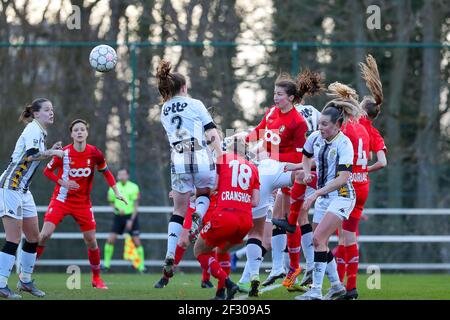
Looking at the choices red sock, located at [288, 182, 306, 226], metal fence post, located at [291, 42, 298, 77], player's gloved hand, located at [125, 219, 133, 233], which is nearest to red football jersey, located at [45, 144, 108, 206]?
red sock, located at [288, 182, 306, 226]

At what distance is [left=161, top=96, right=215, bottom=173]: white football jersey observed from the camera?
362 inches

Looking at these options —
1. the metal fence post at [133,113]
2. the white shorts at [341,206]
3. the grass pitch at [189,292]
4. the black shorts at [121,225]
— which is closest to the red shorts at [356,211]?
the white shorts at [341,206]

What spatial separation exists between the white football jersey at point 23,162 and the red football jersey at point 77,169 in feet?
4.97

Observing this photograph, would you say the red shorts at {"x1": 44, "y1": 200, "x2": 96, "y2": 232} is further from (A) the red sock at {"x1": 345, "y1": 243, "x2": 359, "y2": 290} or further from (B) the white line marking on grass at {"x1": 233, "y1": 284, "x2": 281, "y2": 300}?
(A) the red sock at {"x1": 345, "y1": 243, "x2": 359, "y2": 290}

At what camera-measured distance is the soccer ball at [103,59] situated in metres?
10.4

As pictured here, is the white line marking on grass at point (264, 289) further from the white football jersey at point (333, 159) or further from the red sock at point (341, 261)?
the white football jersey at point (333, 159)

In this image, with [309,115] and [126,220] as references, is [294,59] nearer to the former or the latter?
[126,220]

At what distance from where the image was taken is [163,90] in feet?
30.5

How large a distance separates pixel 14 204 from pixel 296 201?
2.73 metres

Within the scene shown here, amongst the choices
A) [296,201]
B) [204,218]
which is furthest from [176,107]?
[296,201]

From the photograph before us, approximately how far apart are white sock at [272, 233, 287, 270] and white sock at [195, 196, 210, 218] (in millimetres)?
1109

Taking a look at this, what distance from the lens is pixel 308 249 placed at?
10.0 m

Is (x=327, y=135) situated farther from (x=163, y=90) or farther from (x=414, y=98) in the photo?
(x=414, y=98)
